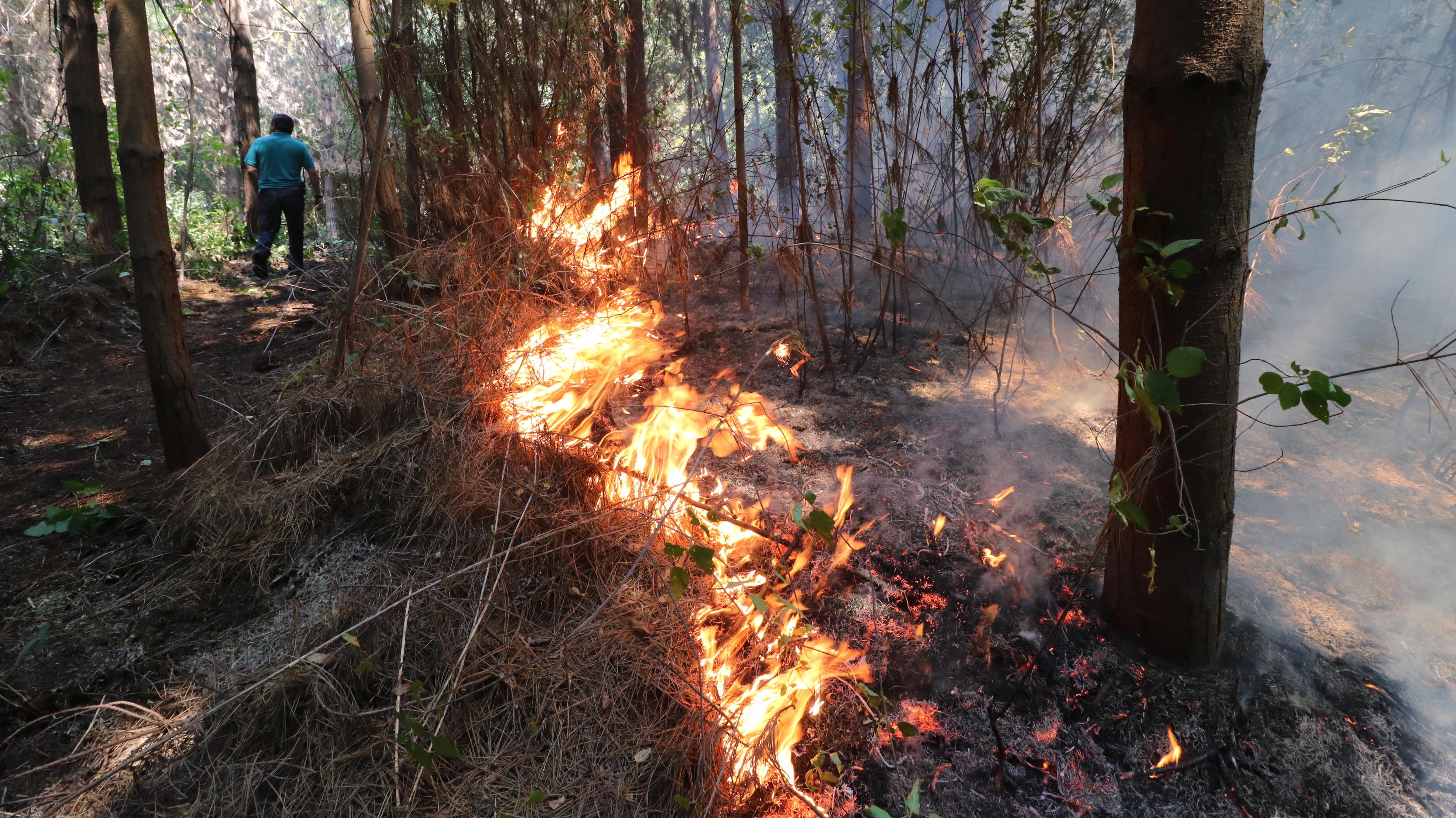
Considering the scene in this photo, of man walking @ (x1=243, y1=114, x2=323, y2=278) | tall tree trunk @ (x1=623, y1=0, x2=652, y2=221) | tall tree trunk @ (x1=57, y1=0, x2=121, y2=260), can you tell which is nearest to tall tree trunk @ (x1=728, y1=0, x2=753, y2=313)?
tall tree trunk @ (x1=623, y1=0, x2=652, y2=221)

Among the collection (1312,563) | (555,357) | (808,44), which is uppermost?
(808,44)

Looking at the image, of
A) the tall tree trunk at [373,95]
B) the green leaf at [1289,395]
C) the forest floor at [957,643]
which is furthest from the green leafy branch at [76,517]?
the green leaf at [1289,395]

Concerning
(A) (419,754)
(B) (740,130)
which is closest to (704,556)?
(A) (419,754)

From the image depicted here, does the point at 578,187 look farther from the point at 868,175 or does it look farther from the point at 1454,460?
the point at 1454,460

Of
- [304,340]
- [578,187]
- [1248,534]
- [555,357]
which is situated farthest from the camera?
[304,340]

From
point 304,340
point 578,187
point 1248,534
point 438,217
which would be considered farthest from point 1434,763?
point 304,340

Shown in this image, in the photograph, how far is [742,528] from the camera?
291cm

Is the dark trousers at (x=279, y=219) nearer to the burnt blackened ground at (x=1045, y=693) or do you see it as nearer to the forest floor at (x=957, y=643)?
the forest floor at (x=957, y=643)

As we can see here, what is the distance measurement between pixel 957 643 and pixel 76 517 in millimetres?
3869

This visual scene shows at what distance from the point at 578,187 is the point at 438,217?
126 cm

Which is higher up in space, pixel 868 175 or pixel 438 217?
pixel 868 175

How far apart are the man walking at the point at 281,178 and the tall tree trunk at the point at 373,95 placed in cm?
126

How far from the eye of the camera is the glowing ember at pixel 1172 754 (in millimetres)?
2053

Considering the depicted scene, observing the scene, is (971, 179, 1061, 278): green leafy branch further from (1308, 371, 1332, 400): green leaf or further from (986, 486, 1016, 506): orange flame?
(986, 486, 1016, 506): orange flame
